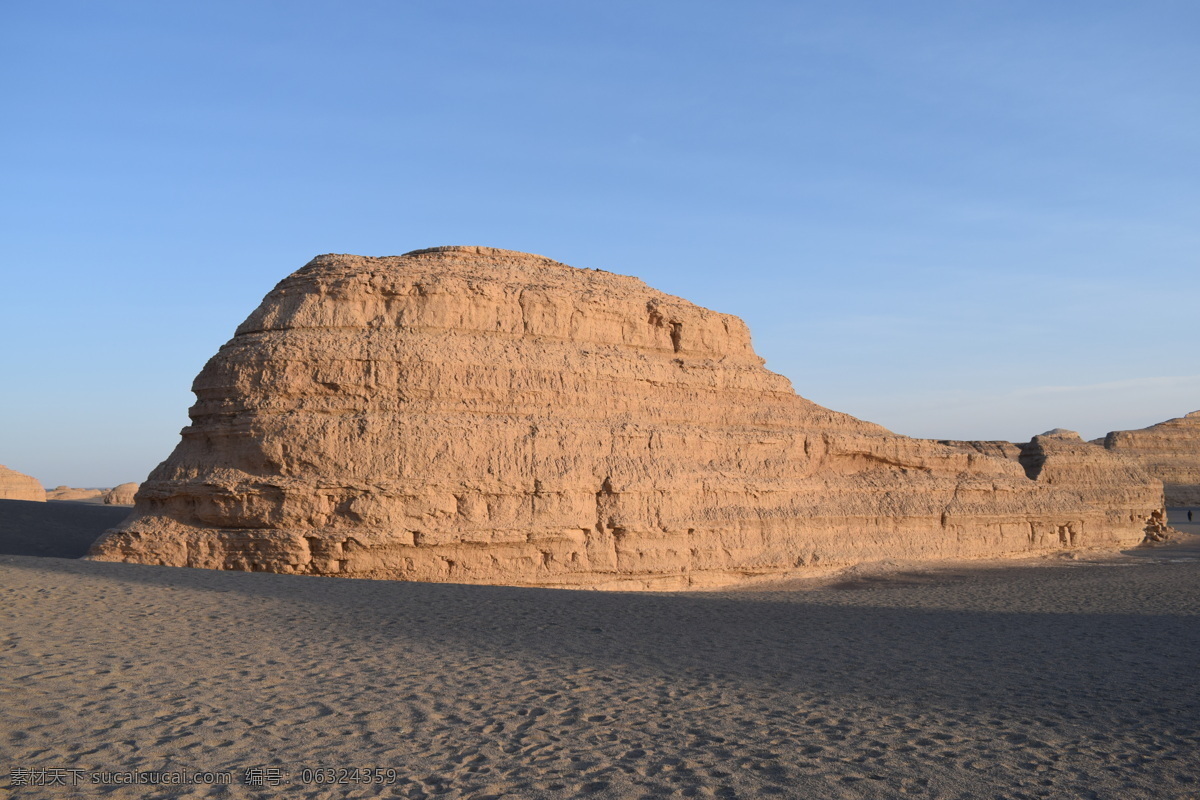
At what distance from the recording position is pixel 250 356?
13094mm

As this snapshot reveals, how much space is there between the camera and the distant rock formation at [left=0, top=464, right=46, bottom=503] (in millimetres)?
39062

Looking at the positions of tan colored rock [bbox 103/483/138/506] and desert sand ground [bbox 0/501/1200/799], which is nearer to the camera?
desert sand ground [bbox 0/501/1200/799]

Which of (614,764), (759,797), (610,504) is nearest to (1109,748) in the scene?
(759,797)

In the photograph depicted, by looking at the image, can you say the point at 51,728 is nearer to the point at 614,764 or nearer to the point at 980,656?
the point at 614,764

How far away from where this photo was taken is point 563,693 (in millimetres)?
6801

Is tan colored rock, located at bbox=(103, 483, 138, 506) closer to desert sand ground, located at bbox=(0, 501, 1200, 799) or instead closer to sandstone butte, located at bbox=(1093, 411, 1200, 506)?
desert sand ground, located at bbox=(0, 501, 1200, 799)

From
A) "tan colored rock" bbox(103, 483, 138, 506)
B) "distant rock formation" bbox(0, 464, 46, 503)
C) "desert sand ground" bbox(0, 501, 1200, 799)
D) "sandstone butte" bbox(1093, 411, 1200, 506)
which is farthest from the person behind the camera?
"sandstone butte" bbox(1093, 411, 1200, 506)

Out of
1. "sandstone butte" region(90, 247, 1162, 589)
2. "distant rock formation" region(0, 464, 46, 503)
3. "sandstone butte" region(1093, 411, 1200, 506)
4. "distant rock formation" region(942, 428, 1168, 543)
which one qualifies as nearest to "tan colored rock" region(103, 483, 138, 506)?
"distant rock formation" region(0, 464, 46, 503)

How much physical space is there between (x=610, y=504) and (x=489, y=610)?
4047 millimetres

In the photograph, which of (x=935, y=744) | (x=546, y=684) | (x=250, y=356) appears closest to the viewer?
(x=935, y=744)

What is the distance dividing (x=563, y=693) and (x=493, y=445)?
659cm

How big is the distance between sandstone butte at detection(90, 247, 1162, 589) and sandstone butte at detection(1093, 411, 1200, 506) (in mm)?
34379

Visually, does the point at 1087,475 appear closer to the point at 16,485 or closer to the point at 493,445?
the point at 493,445

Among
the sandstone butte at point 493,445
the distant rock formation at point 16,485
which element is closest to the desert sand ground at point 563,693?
the sandstone butte at point 493,445
